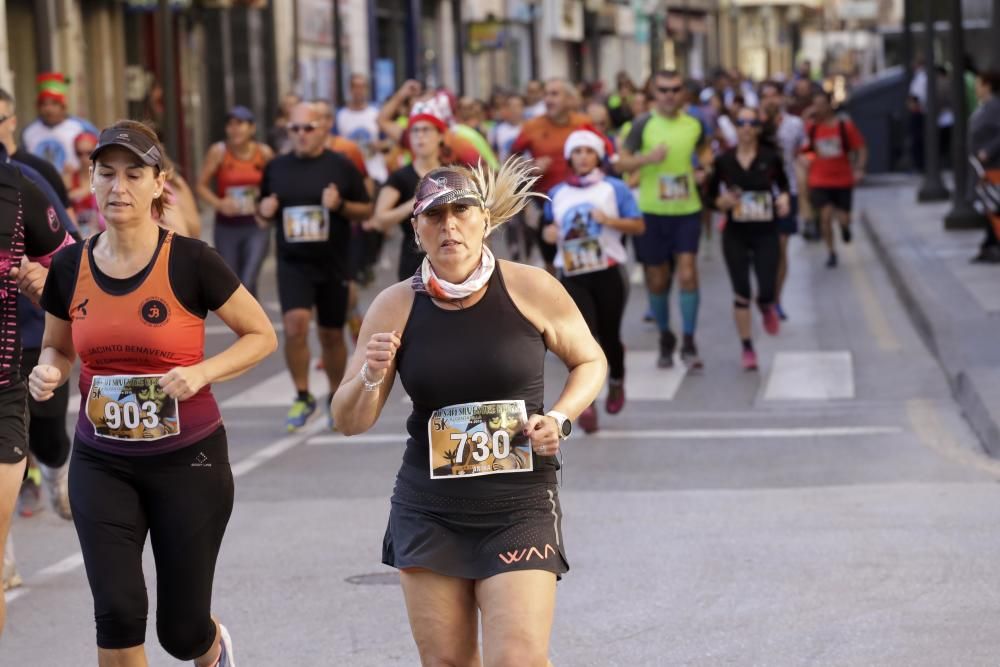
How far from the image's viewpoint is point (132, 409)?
17.3 feet

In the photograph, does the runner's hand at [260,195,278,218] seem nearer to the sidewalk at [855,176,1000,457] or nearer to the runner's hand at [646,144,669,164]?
the runner's hand at [646,144,669,164]

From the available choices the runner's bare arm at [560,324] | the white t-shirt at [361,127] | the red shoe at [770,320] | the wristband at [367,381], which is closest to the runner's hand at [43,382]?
the wristband at [367,381]

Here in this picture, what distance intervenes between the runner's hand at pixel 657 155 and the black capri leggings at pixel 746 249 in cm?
67

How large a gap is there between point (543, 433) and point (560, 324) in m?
0.38

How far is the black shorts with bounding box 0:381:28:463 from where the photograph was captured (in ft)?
19.0

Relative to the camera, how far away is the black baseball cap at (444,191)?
15.8 feet

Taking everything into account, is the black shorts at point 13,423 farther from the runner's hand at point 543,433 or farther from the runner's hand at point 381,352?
the runner's hand at point 543,433

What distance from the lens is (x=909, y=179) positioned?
121 feet

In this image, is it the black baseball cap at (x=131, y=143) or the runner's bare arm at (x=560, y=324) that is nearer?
the runner's bare arm at (x=560, y=324)

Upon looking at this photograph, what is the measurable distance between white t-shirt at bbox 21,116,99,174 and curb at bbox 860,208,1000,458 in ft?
23.4

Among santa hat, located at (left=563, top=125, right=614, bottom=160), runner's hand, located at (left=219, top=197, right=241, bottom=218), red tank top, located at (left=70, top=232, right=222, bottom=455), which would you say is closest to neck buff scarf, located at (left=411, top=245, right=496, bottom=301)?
red tank top, located at (left=70, top=232, right=222, bottom=455)

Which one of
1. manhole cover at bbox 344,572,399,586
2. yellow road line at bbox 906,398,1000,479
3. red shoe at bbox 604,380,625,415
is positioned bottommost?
yellow road line at bbox 906,398,1000,479

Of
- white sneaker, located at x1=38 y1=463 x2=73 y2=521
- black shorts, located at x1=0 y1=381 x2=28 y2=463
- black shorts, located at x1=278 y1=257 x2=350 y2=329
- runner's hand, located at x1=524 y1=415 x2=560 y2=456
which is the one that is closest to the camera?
runner's hand, located at x1=524 y1=415 x2=560 y2=456

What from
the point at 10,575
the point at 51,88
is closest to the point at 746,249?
the point at 51,88
